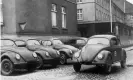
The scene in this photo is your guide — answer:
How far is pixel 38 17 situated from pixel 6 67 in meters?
9.51

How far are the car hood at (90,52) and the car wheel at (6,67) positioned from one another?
10.2ft

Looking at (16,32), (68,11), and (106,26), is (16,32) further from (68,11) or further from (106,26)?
(106,26)

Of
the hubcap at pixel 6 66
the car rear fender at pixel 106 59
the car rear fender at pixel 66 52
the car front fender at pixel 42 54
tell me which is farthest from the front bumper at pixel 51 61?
the car rear fender at pixel 106 59

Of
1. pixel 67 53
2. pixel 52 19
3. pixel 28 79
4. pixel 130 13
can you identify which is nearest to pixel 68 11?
pixel 52 19

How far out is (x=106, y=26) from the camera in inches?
1361

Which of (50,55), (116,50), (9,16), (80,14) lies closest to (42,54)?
(50,55)

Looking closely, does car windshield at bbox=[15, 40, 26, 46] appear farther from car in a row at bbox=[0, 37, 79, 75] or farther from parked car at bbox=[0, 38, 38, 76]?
parked car at bbox=[0, 38, 38, 76]

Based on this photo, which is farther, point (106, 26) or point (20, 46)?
point (106, 26)

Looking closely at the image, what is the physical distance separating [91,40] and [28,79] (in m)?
4.03

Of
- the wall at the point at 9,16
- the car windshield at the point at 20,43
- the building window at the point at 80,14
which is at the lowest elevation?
the car windshield at the point at 20,43

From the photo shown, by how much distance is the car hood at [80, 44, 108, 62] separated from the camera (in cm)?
943

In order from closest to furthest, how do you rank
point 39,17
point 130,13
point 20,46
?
point 20,46, point 39,17, point 130,13

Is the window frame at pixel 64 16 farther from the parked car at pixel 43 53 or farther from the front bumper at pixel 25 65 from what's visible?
the front bumper at pixel 25 65

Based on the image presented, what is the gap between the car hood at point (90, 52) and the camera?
943 centimetres
